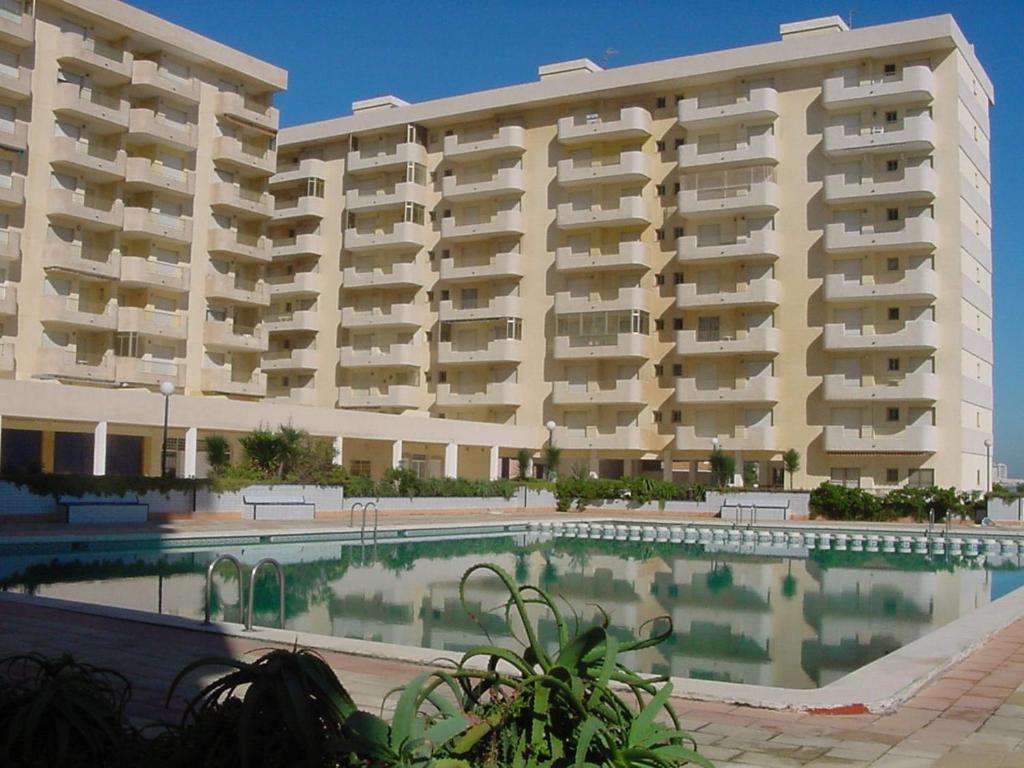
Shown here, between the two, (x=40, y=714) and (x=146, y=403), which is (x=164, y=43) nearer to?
(x=146, y=403)

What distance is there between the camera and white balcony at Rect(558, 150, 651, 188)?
52.4 m

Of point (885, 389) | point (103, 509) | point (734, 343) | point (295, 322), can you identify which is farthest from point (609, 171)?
point (103, 509)

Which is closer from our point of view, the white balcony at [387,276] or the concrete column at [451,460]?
the concrete column at [451,460]

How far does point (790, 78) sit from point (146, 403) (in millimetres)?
32574

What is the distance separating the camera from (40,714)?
471 cm

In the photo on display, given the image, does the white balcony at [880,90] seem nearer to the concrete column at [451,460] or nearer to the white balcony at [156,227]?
the concrete column at [451,460]

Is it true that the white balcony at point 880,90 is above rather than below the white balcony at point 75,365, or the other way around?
above

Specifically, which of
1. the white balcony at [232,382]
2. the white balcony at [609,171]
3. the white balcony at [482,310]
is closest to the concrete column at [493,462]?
the white balcony at [482,310]

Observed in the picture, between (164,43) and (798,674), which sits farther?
(164,43)

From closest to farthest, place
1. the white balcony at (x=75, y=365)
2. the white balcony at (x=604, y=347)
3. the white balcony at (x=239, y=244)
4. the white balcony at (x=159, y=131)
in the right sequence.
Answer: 1. the white balcony at (x=75, y=365)
2. the white balcony at (x=159, y=131)
3. the white balcony at (x=239, y=244)
4. the white balcony at (x=604, y=347)

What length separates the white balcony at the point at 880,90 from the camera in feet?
153

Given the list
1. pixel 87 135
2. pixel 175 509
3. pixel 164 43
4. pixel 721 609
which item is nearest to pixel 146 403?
pixel 175 509

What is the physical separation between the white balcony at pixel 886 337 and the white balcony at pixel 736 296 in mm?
3020

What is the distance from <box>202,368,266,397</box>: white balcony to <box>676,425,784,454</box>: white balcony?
1982cm
